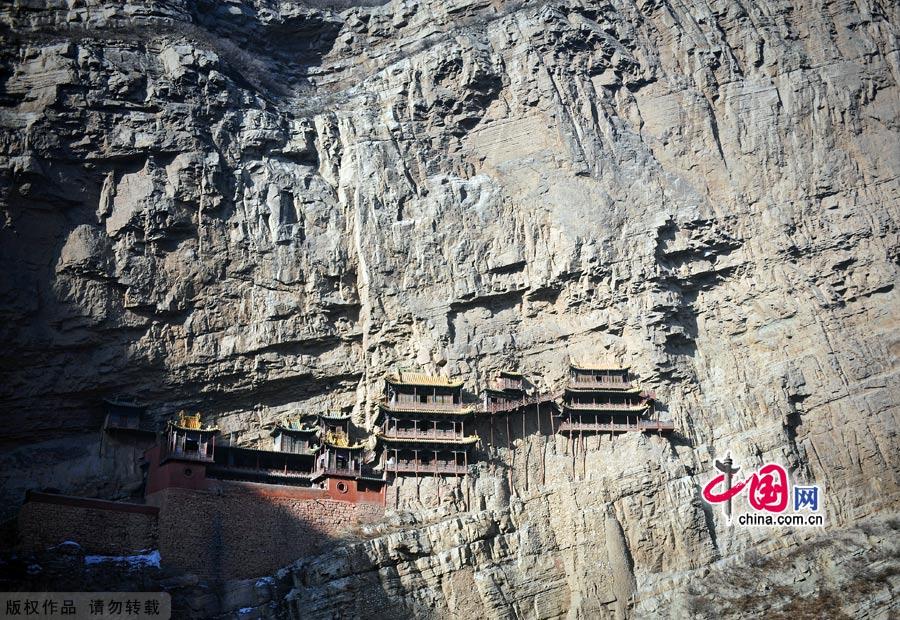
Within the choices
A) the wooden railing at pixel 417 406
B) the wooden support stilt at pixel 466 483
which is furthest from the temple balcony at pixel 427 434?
the wooden railing at pixel 417 406

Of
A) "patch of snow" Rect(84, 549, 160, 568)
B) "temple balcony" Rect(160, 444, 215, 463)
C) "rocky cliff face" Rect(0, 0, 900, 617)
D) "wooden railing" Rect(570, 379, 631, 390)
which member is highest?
"rocky cliff face" Rect(0, 0, 900, 617)

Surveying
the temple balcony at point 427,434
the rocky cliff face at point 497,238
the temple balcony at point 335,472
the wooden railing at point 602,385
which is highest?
the rocky cliff face at point 497,238

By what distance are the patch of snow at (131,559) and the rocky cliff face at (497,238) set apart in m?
7.40

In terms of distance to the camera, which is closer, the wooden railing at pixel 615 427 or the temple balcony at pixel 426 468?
the temple balcony at pixel 426 468

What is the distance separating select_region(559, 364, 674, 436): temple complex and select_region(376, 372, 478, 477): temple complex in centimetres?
436

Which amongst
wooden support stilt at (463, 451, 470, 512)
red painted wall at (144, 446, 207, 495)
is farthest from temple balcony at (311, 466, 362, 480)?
red painted wall at (144, 446, 207, 495)

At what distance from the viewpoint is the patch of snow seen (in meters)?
33.2

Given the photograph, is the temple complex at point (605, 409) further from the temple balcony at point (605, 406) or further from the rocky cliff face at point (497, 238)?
the rocky cliff face at point (497, 238)

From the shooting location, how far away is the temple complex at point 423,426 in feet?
137

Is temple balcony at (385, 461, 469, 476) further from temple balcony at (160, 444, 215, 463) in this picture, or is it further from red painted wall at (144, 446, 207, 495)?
red painted wall at (144, 446, 207, 495)

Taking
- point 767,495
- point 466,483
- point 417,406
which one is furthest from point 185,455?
point 767,495

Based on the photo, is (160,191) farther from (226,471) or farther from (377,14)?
(377,14)

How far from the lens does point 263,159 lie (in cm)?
4916

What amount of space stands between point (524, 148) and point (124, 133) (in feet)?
63.0
